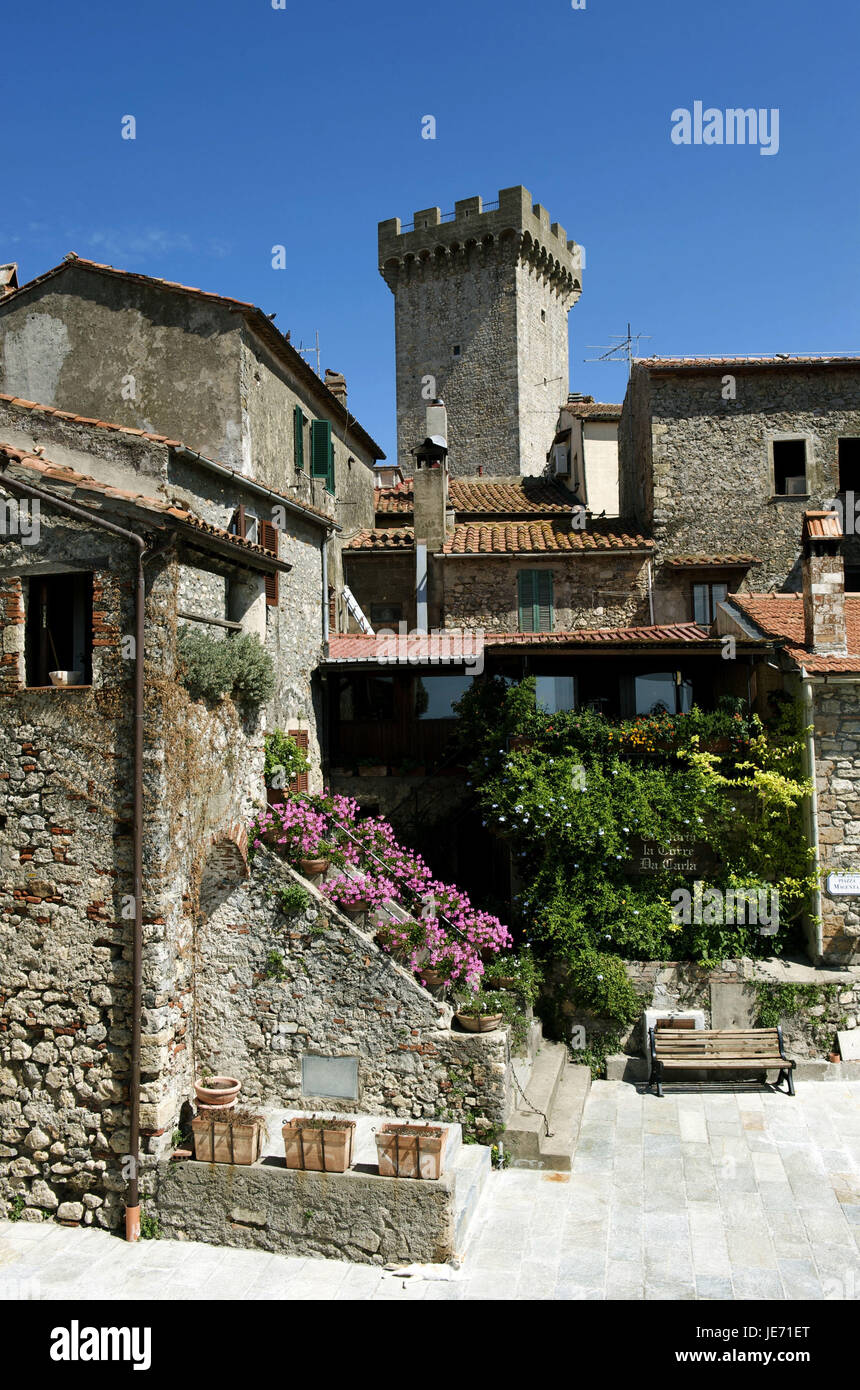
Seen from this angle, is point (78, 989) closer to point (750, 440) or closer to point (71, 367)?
point (71, 367)

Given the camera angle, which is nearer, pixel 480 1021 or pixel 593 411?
pixel 480 1021

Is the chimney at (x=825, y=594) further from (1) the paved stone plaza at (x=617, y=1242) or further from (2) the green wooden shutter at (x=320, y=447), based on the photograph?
(2) the green wooden shutter at (x=320, y=447)

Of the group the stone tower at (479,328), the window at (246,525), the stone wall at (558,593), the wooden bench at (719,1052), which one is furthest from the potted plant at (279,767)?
the stone tower at (479,328)

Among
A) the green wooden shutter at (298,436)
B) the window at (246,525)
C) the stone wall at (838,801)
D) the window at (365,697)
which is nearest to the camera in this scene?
the stone wall at (838,801)

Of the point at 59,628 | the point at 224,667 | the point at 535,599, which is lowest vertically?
the point at 224,667

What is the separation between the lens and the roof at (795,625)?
13572 mm

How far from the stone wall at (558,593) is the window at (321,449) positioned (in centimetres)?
331

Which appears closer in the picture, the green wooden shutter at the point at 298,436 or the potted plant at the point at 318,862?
the potted plant at the point at 318,862

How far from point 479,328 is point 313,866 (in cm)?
2928

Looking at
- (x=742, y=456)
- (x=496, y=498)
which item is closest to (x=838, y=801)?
(x=742, y=456)

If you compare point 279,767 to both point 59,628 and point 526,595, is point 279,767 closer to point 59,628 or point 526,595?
point 59,628

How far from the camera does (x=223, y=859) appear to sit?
37.3ft

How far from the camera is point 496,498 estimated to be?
82.1ft
